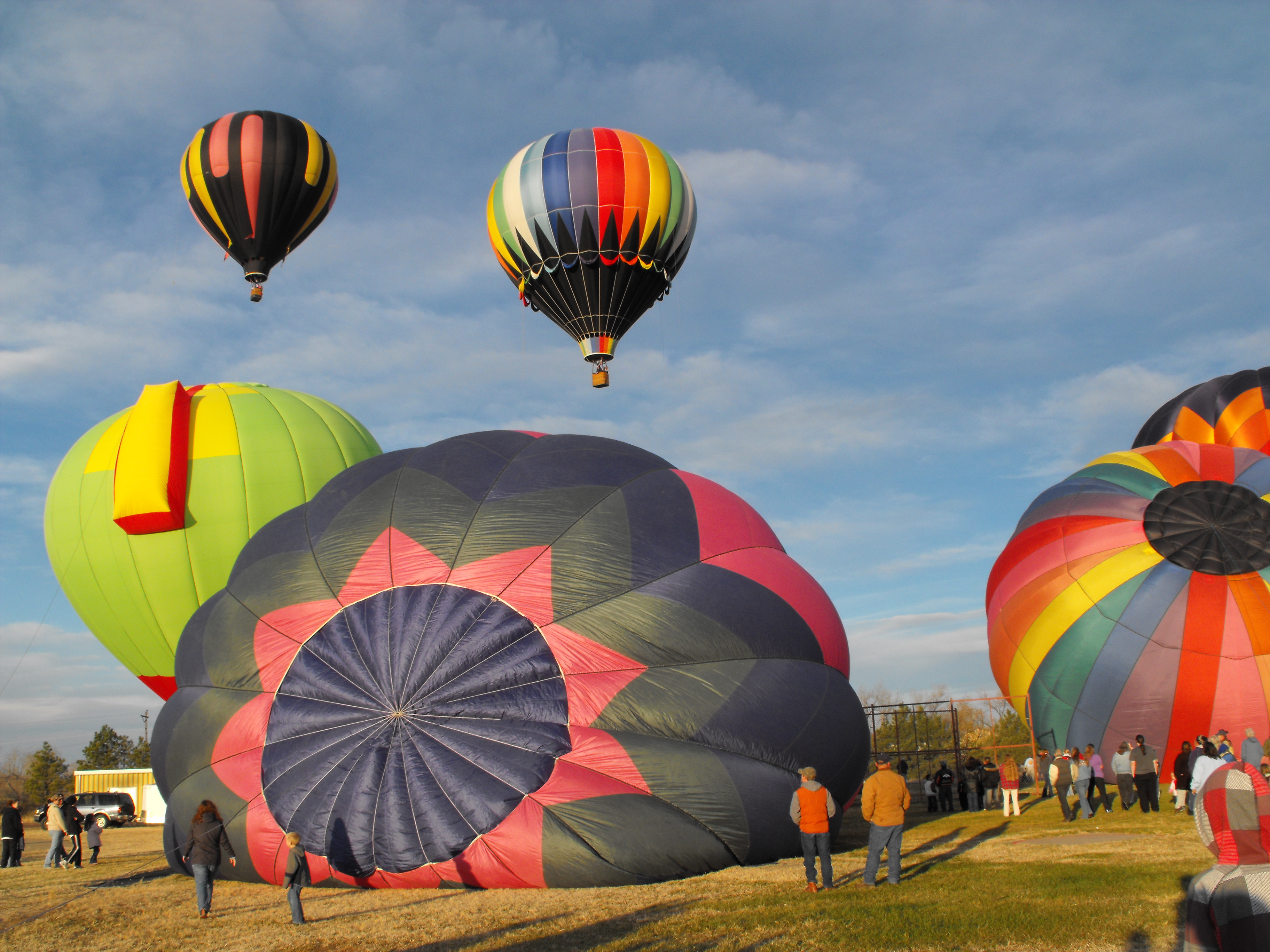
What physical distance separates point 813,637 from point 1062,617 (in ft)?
25.7

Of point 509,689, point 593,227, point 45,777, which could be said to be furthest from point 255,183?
point 45,777

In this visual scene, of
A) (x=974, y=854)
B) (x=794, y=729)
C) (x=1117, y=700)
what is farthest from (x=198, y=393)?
(x=1117, y=700)

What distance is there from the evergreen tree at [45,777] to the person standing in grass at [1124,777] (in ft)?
158

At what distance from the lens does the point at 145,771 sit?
35.6 metres

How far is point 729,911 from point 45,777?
54409mm

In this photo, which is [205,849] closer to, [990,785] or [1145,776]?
[1145,776]

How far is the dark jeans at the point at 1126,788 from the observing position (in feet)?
44.1

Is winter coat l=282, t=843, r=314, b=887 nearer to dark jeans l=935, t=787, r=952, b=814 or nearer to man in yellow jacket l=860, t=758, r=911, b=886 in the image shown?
man in yellow jacket l=860, t=758, r=911, b=886

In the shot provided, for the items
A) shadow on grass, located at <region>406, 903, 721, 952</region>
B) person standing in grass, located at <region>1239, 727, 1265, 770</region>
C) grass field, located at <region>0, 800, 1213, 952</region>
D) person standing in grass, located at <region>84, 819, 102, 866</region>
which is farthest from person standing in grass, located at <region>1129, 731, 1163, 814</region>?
person standing in grass, located at <region>84, 819, 102, 866</region>

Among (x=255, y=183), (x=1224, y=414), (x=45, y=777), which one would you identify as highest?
(x=255, y=183)

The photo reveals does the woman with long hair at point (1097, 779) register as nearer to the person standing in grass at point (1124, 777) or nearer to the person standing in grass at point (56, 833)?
the person standing in grass at point (1124, 777)

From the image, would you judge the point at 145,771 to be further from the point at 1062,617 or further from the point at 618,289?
the point at 1062,617

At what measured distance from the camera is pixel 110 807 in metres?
27.3

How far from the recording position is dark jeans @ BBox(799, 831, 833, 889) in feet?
25.8
